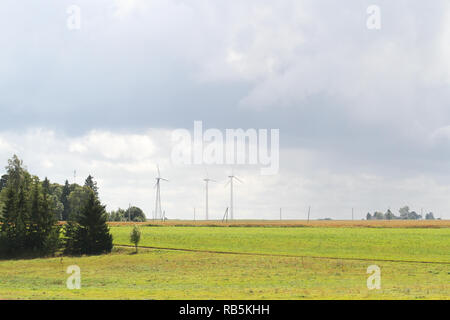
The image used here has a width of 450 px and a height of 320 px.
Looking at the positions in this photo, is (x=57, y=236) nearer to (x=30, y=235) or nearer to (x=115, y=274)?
(x=30, y=235)

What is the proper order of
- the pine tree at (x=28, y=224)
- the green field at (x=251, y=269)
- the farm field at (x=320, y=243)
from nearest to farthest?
1. the green field at (x=251, y=269)
2. the farm field at (x=320, y=243)
3. the pine tree at (x=28, y=224)

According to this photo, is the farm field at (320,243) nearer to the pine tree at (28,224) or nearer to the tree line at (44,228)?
the tree line at (44,228)

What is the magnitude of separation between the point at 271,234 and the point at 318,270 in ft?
174

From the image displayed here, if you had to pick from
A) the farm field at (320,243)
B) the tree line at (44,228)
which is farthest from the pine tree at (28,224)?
the farm field at (320,243)

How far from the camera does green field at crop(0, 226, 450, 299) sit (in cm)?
4294

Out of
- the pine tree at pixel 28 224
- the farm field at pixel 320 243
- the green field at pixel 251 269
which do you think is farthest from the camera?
the pine tree at pixel 28 224

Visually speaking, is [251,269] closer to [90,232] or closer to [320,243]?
[320,243]

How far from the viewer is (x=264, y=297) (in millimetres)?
37781

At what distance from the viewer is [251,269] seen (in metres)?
71.4

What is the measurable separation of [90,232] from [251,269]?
47.0 m

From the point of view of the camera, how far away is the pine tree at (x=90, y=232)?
104 m

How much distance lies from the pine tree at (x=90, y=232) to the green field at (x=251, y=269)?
3.79 m

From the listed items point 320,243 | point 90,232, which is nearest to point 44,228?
point 90,232
